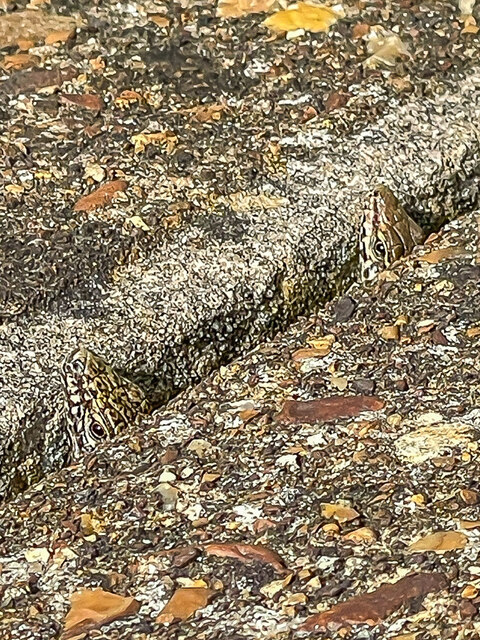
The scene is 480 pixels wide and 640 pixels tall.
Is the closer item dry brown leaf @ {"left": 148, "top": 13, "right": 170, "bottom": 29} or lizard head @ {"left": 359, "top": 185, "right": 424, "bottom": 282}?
lizard head @ {"left": 359, "top": 185, "right": 424, "bottom": 282}

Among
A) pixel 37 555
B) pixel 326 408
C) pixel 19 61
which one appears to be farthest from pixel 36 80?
pixel 37 555

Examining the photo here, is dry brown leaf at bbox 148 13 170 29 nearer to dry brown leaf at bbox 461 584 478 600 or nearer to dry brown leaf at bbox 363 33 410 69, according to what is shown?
Answer: dry brown leaf at bbox 363 33 410 69

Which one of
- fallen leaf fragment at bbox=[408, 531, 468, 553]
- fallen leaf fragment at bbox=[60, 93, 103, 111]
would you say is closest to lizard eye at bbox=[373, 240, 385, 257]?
fallen leaf fragment at bbox=[60, 93, 103, 111]

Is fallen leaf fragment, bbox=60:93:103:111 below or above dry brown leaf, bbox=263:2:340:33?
below

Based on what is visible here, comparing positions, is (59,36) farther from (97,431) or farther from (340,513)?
(340,513)

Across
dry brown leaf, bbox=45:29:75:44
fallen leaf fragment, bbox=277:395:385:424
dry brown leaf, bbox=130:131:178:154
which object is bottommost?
fallen leaf fragment, bbox=277:395:385:424

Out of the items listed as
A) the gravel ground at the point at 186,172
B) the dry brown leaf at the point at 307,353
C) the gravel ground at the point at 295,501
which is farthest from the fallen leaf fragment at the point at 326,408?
the gravel ground at the point at 186,172

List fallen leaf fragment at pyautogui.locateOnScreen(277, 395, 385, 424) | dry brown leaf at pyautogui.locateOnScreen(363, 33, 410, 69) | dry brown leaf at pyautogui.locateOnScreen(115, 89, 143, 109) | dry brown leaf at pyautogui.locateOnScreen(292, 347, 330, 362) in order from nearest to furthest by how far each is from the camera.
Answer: fallen leaf fragment at pyautogui.locateOnScreen(277, 395, 385, 424)
dry brown leaf at pyautogui.locateOnScreen(292, 347, 330, 362)
dry brown leaf at pyautogui.locateOnScreen(115, 89, 143, 109)
dry brown leaf at pyautogui.locateOnScreen(363, 33, 410, 69)
